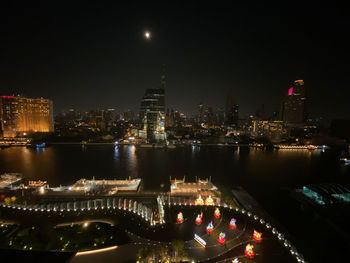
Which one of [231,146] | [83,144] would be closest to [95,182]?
[83,144]

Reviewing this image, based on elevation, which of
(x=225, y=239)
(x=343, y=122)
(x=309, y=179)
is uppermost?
(x=343, y=122)

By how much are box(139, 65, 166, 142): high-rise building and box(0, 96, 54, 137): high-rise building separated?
40.9ft

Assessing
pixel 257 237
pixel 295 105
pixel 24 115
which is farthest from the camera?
pixel 295 105

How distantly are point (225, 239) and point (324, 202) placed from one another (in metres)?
5.39

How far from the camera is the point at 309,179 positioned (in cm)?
1072

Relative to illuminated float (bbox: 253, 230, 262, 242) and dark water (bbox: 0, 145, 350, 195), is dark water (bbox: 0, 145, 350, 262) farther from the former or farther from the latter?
illuminated float (bbox: 253, 230, 262, 242)

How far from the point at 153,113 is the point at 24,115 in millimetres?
16964

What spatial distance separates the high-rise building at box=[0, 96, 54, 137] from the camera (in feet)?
67.5

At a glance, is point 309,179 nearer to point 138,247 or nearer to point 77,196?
point 138,247

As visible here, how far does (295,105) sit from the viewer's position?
40000mm

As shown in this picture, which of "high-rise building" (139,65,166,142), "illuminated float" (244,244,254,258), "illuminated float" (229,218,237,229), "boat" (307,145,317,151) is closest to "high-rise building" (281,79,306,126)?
"boat" (307,145,317,151)

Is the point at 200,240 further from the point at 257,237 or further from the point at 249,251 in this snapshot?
the point at 257,237

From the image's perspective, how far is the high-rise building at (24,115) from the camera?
810 inches

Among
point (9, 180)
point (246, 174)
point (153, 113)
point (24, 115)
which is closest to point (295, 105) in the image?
point (153, 113)
